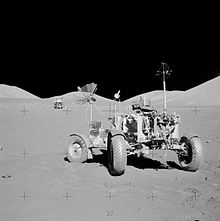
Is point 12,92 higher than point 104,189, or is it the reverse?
point 12,92

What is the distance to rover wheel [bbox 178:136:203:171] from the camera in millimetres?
7039

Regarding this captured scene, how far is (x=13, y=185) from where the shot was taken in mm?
5742

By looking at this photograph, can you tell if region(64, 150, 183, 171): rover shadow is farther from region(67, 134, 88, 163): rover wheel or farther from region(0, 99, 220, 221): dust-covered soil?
region(67, 134, 88, 163): rover wheel

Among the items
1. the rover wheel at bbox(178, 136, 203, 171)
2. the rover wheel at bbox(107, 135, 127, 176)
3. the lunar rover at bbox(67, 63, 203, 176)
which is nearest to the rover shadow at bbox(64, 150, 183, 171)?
the rover wheel at bbox(178, 136, 203, 171)

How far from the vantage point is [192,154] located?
7090 mm

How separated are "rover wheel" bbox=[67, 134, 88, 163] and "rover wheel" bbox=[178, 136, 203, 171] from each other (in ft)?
8.50

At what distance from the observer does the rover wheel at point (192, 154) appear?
704 cm

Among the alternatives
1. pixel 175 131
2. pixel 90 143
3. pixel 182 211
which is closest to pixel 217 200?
pixel 182 211

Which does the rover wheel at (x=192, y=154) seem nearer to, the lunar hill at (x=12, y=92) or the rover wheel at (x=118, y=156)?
the rover wheel at (x=118, y=156)

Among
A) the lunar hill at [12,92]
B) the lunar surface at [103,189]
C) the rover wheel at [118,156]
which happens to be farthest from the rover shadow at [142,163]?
the lunar hill at [12,92]

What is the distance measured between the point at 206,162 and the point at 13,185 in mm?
5223

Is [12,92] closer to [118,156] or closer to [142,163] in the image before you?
[142,163]

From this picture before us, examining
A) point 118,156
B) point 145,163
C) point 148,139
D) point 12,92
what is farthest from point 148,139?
point 12,92

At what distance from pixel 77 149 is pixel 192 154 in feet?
10.1
